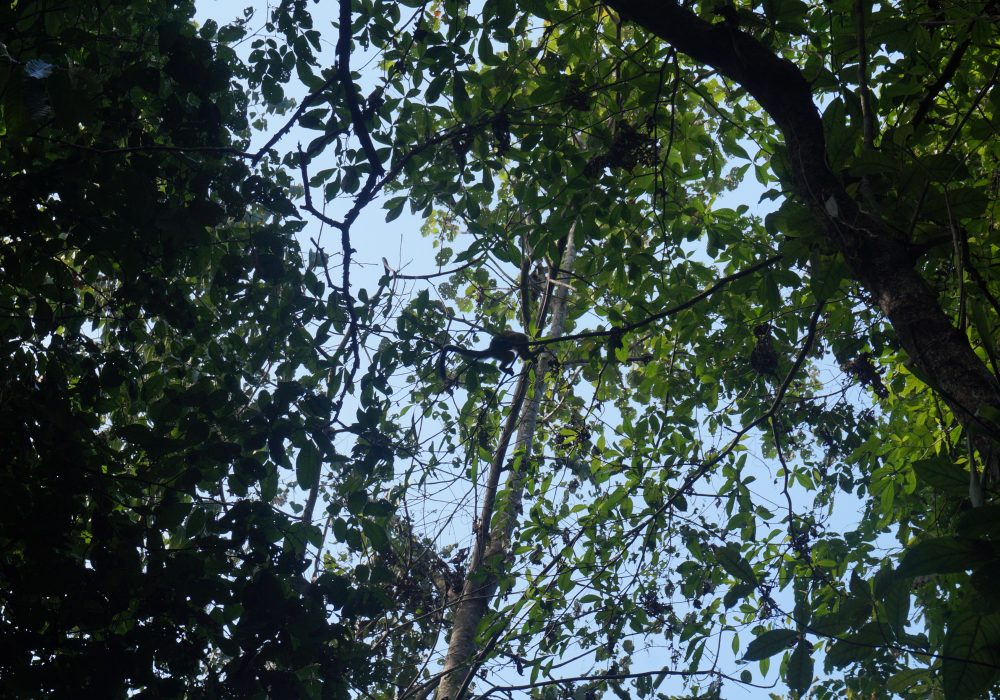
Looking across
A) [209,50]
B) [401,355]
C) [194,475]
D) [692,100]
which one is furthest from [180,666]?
[692,100]

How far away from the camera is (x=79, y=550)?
8.25ft

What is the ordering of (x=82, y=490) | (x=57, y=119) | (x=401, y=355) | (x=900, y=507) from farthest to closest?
(x=900, y=507), (x=401, y=355), (x=82, y=490), (x=57, y=119)

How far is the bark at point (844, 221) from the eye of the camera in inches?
55.2

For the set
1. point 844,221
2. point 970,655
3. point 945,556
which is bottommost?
point 970,655

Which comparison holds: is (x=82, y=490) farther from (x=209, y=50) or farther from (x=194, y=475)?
(x=209, y=50)

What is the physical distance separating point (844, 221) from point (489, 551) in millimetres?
3717

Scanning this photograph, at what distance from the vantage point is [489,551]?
4.91 m

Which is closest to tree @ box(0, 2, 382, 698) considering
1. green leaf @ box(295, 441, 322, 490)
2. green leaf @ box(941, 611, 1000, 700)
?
green leaf @ box(295, 441, 322, 490)

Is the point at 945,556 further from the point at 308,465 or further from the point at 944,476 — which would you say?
the point at 308,465

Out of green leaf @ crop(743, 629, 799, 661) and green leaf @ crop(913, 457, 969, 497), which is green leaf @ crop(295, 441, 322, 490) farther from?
green leaf @ crop(913, 457, 969, 497)

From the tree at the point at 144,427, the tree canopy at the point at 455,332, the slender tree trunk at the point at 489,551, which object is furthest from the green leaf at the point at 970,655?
the slender tree trunk at the point at 489,551

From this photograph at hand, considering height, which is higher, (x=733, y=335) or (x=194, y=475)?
(x=733, y=335)

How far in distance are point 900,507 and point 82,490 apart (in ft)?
13.1

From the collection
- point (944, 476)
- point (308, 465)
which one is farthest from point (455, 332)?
point (944, 476)
